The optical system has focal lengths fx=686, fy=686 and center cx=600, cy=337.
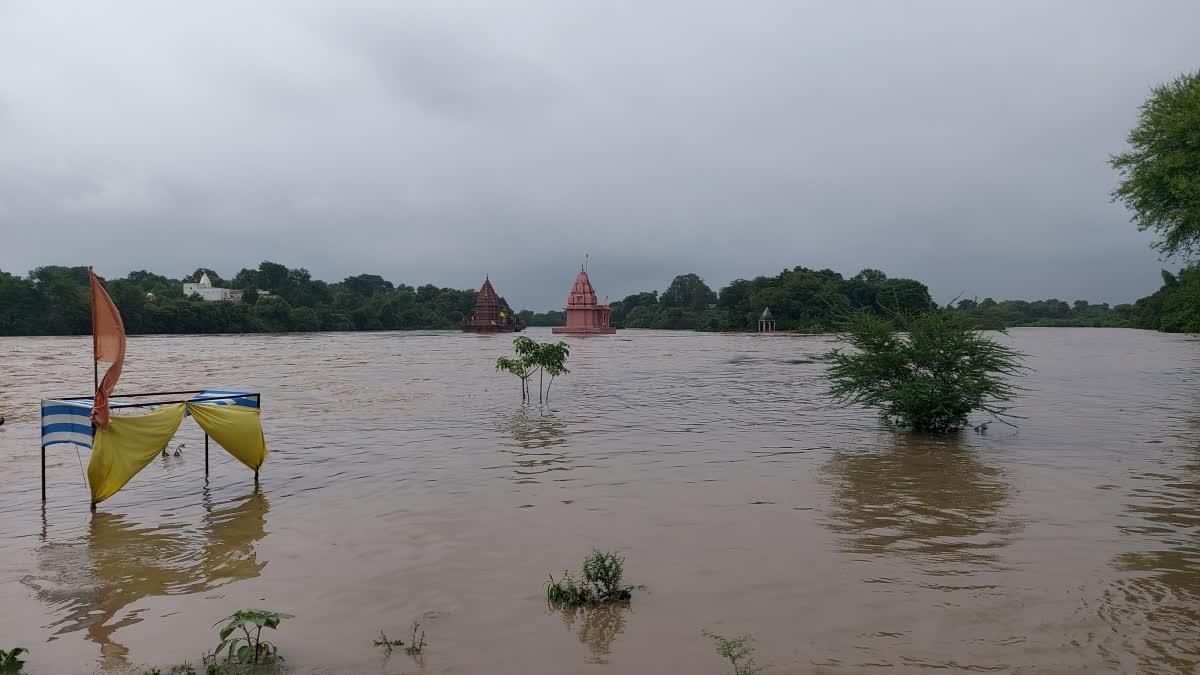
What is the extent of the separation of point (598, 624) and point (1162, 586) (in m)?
3.67

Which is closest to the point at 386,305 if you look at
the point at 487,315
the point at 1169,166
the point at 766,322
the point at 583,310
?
the point at 487,315

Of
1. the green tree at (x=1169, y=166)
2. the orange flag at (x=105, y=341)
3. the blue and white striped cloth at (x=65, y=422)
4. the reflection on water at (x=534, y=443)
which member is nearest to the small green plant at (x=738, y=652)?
the reflection on water at (x=534, y=443)

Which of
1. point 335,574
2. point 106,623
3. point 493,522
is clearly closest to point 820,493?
point 493,522

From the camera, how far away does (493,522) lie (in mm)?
6133


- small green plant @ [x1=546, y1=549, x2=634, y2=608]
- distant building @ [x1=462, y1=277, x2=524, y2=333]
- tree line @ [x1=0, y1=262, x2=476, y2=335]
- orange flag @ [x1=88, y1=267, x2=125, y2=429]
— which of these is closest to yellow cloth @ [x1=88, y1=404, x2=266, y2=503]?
orange flag @ [x1=88, y1=267, x2=125, y2=429]

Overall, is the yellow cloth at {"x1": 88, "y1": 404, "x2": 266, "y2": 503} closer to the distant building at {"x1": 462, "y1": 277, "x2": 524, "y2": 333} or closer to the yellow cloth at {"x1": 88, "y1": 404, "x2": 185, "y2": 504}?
the yellow cloth at {"x1": 88, "y1": 404, "x2": 185, "y2": 504}

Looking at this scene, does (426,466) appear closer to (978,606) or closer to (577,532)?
(577,532)

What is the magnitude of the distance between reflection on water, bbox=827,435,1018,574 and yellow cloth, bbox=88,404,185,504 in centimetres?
612

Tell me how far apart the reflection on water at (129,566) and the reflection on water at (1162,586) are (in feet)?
17.9

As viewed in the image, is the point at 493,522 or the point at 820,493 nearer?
the point at 493,522

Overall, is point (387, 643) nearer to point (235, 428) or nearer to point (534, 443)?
point (235, 428)

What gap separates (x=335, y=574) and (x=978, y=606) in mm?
4261

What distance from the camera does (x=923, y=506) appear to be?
6547 millimetres

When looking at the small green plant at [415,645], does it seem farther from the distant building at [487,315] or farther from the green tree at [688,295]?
the green tree at [688,295]
